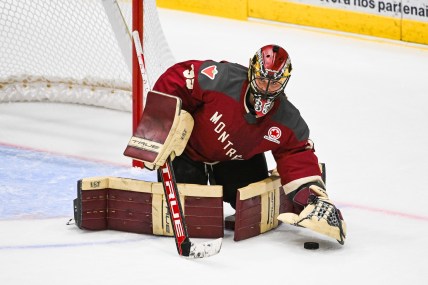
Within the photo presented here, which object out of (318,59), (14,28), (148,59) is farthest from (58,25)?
(318,59)

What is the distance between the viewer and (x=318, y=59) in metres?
8.30

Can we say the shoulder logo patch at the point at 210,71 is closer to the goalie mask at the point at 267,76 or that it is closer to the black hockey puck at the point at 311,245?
the goalie mask at the point at 267,76

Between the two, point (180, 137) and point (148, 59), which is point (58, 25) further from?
point (180, 137)

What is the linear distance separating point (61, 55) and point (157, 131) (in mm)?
2673

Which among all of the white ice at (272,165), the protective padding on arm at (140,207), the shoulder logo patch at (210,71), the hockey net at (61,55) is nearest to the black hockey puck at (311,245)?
the white ice at (272,165)

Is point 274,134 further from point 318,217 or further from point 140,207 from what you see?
point 140,207

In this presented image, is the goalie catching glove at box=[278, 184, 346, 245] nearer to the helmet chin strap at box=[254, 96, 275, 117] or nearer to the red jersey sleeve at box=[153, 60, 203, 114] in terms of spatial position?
the helmet chin strap at box=[254, 96, 275, 117]

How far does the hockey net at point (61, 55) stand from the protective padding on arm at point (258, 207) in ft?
6.99

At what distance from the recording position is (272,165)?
20.3ft

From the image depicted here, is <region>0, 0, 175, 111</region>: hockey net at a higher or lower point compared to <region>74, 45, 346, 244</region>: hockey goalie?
higher

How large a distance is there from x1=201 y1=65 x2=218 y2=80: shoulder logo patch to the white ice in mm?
700

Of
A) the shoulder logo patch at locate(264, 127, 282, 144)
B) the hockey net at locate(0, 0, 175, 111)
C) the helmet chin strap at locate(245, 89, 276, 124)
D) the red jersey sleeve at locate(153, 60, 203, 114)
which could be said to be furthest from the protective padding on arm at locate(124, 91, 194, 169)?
the hockey net at locate(0, 0, 175, 111)

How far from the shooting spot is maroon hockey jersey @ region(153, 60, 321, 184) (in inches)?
189

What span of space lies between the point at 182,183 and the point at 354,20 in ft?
13.9
